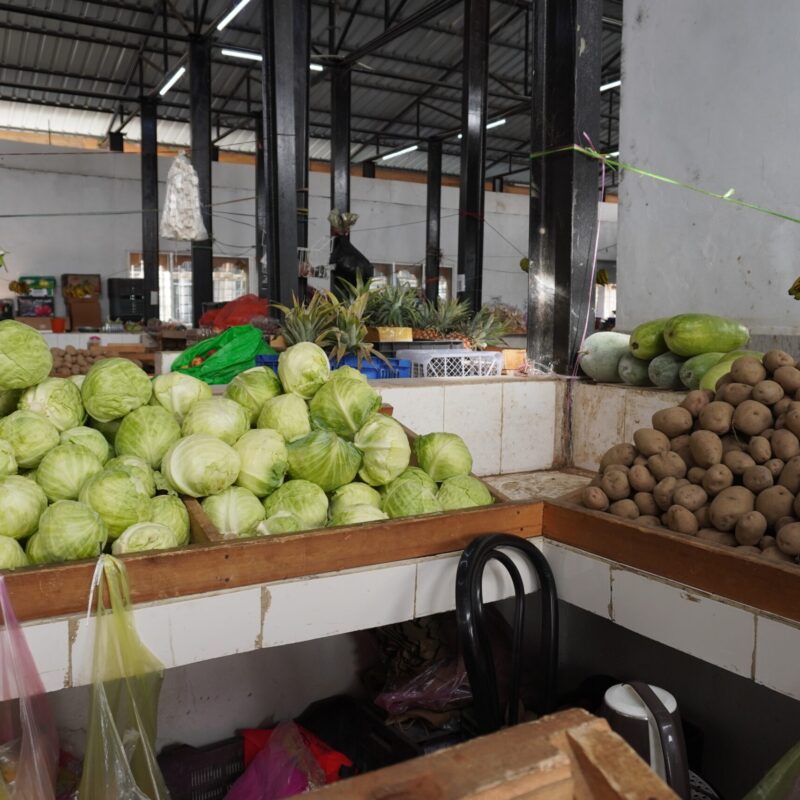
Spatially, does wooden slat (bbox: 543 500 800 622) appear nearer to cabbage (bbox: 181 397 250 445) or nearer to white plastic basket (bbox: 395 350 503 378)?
cabbage (bbox: 181 397 250 445)

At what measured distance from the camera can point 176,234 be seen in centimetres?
822

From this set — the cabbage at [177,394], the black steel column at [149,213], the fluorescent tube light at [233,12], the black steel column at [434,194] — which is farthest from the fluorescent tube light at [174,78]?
the cabbage at [177,394]

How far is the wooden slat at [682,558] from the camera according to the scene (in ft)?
5.41

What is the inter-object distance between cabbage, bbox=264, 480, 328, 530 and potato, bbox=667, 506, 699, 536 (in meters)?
0.96

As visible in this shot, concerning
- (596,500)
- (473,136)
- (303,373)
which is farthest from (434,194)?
(596,500)

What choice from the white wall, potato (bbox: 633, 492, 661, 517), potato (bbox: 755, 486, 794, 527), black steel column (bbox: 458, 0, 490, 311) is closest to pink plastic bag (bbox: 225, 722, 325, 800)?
potato (bbox: 633, 492, 661, 517)

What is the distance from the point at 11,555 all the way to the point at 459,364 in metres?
3.07

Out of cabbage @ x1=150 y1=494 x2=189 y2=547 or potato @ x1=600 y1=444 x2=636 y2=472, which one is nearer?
cabbage @ x1=150 y1=494 x2=189 y2=547

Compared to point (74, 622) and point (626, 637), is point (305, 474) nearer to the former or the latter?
point (74, 622)

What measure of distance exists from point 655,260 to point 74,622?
4.17 m

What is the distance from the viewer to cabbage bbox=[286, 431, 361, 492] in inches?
83.7

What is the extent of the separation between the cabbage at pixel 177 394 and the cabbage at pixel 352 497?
21.6 inches

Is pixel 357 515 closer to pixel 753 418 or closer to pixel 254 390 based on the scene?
pixel 254 390

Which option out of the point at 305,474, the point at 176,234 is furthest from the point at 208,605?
the point at 176,234
